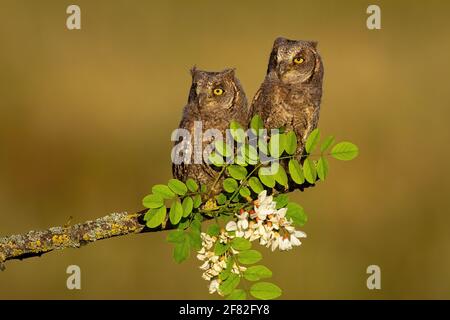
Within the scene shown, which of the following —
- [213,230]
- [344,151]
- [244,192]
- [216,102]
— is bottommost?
[213,230]

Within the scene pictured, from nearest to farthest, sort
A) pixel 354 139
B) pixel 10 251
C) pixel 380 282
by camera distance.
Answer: pixel 10 251
pixel 380 282
pixel 354 139

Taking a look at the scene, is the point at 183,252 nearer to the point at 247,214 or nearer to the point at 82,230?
the point at 247,214

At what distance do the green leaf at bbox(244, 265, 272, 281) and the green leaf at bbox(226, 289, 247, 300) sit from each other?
55 mm

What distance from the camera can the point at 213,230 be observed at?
8.84 ft

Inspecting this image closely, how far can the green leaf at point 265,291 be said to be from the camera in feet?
8.97

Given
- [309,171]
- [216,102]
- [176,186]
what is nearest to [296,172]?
[309,171]

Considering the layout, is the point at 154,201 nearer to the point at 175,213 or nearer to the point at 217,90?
the point at 175,213

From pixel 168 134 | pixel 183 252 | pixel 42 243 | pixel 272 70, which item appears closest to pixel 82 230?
pixel 42 243

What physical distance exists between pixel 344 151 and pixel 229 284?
23.6 inches

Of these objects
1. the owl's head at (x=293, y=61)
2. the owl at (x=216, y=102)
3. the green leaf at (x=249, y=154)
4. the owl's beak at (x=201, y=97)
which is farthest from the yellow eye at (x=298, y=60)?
the green leaf at (x=249, y=154)

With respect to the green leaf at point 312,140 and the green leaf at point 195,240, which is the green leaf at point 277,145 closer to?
the green leaf at point 312,140

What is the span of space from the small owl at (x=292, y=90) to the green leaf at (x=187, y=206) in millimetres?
922

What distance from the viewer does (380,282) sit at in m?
6.80

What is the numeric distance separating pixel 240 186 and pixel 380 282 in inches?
172
